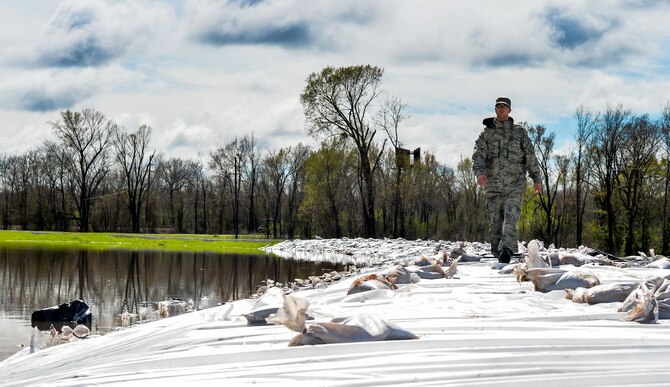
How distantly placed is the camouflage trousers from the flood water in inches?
135

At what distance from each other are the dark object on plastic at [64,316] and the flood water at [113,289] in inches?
4.5

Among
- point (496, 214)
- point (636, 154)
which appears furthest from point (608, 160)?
point (496, 214)

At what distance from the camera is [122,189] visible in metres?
65.1

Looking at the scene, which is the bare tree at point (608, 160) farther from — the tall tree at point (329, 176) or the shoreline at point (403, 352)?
the shoreline at point (403, 352)

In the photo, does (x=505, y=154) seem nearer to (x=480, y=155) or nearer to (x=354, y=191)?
(x=480, y=155)

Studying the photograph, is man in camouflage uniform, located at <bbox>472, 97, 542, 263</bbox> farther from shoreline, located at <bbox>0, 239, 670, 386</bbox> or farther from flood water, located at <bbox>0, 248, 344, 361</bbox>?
shoreline, located at <bbox>0, 239, 670, 386</bbox>

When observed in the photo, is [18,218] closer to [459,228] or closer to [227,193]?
[227,193]

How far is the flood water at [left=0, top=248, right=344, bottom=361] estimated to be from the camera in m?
6.93

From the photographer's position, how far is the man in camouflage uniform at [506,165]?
9.13 metres

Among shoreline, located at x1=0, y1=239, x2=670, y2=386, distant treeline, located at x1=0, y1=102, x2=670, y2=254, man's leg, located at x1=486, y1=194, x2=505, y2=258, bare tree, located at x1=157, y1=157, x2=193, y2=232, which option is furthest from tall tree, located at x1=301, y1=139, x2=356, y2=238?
shoreline, located at x1=0, y1=239, x2=670, y2=386

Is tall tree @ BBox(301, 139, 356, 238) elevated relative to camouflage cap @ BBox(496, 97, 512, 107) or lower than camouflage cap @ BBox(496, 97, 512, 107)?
elevated

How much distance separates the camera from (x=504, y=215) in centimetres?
925

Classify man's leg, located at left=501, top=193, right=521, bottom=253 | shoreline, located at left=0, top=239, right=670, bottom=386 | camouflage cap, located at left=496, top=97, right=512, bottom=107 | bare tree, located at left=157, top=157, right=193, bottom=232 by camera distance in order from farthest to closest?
1. bare tree, located at left=157, top=157, right=193, bottom=232
2. man's leg, located at left=501, top=193, right=521, bottom=253
3. camouflage cap, located at left=496, top=97, right=512, bottom=107
4. shoreline, located at left=0, top=239, right=670, bottom=386

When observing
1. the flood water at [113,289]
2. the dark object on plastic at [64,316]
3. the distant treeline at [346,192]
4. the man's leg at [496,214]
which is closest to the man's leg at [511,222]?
the man's leg at [496,214]
